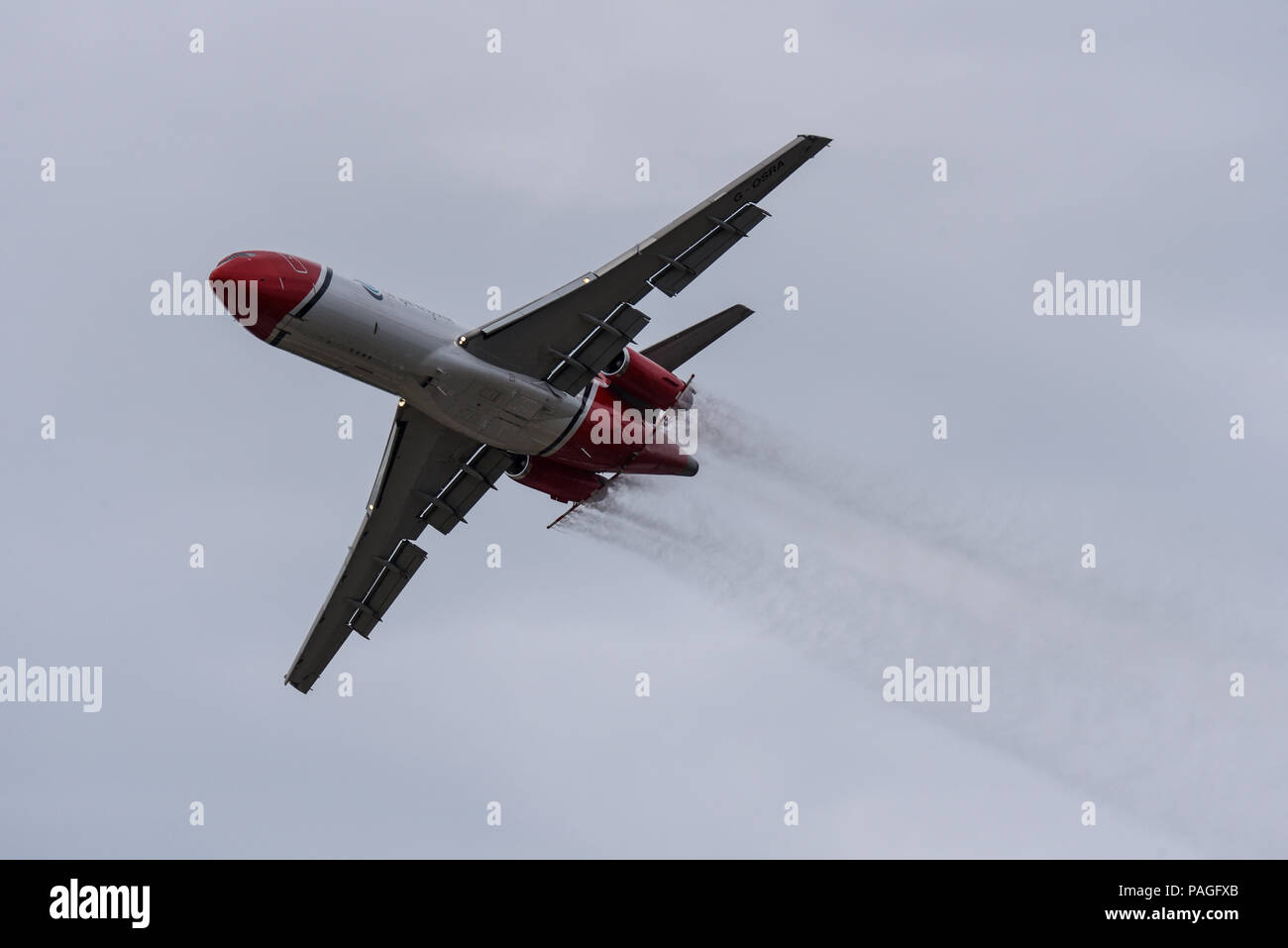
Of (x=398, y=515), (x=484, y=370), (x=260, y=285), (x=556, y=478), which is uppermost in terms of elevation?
(x=260, y=285)

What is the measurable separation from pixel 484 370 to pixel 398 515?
911 centimetres

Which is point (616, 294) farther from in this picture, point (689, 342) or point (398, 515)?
point (398, 515)

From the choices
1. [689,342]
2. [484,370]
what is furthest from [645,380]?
[484,370]

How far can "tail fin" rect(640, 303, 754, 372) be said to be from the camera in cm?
5959

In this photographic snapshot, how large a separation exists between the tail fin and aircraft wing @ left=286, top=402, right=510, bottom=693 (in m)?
6.58

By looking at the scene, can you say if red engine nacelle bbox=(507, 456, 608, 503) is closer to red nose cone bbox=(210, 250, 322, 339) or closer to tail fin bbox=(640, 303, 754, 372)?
tail fin bbox=(640, 303, 754, 372)

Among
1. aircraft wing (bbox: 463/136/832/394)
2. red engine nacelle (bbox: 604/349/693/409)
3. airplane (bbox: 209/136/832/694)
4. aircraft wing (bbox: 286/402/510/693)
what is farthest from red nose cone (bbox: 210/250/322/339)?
red engine nacelle (bbox: 604/349/693/409)

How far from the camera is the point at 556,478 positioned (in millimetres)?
62156

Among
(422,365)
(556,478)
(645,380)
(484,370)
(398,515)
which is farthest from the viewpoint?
(398,515)

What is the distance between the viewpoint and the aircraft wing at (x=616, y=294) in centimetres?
5434

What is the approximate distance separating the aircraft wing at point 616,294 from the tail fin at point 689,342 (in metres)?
3.01

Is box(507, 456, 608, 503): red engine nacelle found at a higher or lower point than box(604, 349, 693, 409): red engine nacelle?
lower

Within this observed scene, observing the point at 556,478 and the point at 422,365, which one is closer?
the point at 422,365

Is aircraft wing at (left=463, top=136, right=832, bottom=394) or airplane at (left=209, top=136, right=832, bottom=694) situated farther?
aircraft wing at (left=463, top=136, right=832, bottom=394)
